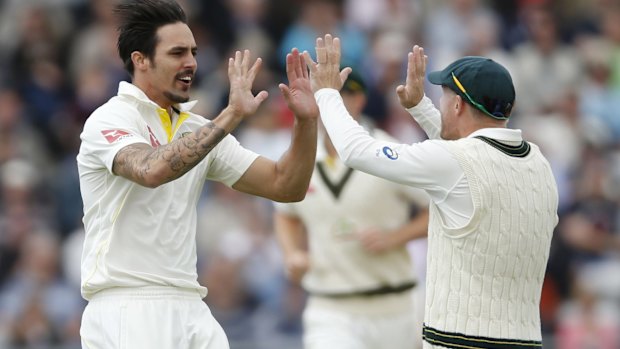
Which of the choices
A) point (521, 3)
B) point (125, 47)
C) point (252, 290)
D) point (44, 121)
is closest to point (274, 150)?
point (252, 290)

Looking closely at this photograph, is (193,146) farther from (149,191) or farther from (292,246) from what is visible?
(292,246)

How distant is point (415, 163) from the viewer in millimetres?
6090

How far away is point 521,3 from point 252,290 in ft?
17.3

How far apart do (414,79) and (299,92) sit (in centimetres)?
67

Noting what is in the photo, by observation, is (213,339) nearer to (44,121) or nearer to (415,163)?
(415,163)

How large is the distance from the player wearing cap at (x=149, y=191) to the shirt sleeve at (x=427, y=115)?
0.66 meters

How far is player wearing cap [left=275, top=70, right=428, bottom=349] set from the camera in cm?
883

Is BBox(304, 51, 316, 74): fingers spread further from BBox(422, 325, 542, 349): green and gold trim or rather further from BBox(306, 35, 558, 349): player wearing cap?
BBox(422, 325, 542, 349): green and gold trim

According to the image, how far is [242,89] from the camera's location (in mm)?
5855

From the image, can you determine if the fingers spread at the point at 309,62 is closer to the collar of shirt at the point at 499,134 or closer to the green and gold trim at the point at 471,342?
the collar of shirt at the point at 499,134

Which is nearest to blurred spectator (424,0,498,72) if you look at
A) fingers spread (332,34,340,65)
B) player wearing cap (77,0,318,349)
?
fingers spread (332,34,340,65)

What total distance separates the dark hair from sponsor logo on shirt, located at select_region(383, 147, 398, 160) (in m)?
1.22

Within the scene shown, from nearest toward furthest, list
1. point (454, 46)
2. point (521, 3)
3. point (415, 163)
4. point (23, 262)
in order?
point (415, 163)
point (23, 262)
point (454, 46)
point (521, 3)

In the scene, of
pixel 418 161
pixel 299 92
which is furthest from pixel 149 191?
pixel 418 161
